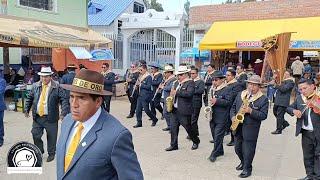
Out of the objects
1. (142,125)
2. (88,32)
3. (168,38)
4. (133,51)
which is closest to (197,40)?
(168,38)

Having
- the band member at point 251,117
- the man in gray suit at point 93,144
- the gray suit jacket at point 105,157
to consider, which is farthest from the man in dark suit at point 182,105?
the gray suit jacket at point 105,157

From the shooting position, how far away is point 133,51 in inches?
1020

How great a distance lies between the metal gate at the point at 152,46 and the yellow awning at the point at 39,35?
781 centimetres

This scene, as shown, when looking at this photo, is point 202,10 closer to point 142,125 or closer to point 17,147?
point 142,125

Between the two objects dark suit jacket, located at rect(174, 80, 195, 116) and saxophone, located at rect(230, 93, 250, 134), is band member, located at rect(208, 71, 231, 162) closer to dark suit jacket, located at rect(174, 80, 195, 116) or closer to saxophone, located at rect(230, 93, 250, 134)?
dark suit jacket, located at rect(174, 80, 195, 116)

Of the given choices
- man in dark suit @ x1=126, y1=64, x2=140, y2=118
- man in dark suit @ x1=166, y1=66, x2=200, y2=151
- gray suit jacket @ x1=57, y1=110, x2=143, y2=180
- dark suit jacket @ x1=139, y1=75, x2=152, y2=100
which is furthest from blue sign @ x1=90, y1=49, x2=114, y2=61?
gray suit jacket @ x1=57, y1=110, x2=143, y2=180

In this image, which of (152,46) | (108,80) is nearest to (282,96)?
(108,80)

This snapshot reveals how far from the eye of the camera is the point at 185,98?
8117 mm

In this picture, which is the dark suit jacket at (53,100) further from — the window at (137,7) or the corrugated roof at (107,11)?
the window at (137,7)

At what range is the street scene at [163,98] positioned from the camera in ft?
9.23

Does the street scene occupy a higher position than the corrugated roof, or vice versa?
the corrugated roof

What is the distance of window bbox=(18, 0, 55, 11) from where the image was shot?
1755cm

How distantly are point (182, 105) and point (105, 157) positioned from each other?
217 inches

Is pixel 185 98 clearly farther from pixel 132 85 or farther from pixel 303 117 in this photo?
pixel 132 85
